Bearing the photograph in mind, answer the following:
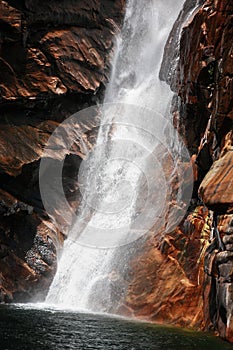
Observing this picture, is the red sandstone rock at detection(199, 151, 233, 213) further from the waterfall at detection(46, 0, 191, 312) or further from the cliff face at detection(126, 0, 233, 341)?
the waterfall at detection(46, 0, 191, 312)

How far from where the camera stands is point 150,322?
21.4m

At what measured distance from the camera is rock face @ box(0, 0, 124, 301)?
28.9 meters

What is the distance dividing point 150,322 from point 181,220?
522cm

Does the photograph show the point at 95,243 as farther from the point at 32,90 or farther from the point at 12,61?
the point at 12,61

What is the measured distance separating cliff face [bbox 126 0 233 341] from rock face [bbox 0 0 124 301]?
8269mm

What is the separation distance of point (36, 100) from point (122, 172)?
291 inches

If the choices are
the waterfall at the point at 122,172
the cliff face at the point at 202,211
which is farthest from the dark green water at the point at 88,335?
the waterfall at the point at 122,172

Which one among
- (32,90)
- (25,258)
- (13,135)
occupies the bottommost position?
(25,258)

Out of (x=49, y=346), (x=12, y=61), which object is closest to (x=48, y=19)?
(x=12, y=61)

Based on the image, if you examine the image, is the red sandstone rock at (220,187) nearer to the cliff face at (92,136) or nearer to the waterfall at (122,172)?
the cliff face at (92,136)

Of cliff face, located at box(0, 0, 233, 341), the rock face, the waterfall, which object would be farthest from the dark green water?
the rock face

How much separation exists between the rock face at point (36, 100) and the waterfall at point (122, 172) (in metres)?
1.21

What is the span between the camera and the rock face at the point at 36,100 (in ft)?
94.9

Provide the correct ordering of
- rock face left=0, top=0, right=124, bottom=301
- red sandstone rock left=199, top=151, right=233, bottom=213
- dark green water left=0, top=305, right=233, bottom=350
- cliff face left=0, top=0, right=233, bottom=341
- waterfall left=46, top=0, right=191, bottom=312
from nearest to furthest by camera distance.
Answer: dark green water left=0, top=305, right=233, bottom=350, red sandstone rock left=199, top=151, right=233, bottom=213, cliff face left=0, top=0, right=233, bottom=341, waterfall left=46, top=0, right=191, bottom=312, rock face left=0, top=0, right=124, bottom=301
